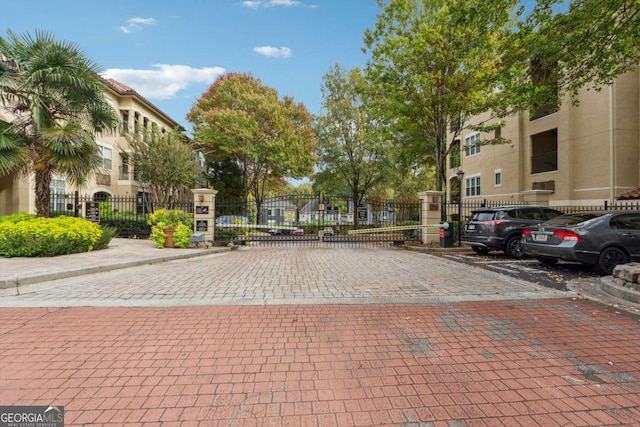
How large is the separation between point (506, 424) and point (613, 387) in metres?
Answer: 1.31

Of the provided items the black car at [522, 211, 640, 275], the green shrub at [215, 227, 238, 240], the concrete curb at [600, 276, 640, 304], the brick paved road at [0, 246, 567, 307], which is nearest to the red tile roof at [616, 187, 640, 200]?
the black car at [522, 211, 640, 275]

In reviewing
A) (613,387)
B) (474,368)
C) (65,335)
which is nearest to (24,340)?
(65,335)

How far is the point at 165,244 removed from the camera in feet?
40.5

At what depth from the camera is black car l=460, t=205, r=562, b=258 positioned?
34.7 feet

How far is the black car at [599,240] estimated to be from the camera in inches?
293

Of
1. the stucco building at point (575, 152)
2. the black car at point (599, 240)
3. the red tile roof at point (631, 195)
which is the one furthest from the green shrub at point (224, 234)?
the red tile roof at point (631, 195)

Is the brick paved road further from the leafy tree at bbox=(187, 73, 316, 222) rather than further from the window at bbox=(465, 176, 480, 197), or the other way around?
the window at bbox=(465, 176, 480, 197)

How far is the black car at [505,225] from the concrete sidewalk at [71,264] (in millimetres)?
9601

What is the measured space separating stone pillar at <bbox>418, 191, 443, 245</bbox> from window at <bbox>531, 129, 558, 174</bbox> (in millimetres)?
10079

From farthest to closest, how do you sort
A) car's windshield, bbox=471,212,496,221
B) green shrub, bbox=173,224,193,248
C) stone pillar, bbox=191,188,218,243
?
stone pillar, bbox=191,188,218,243 < green shrub, bbox=173,224,193,248 < car's windshield, bbox=471,212,496,221

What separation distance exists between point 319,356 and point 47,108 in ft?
37.7

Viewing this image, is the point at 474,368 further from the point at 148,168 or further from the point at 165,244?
the point at 148,168

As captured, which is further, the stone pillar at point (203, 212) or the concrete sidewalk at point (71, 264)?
the stone pillar at point (203, 212)

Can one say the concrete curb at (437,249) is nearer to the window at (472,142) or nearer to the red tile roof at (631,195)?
the red tile roof at (631,195)
